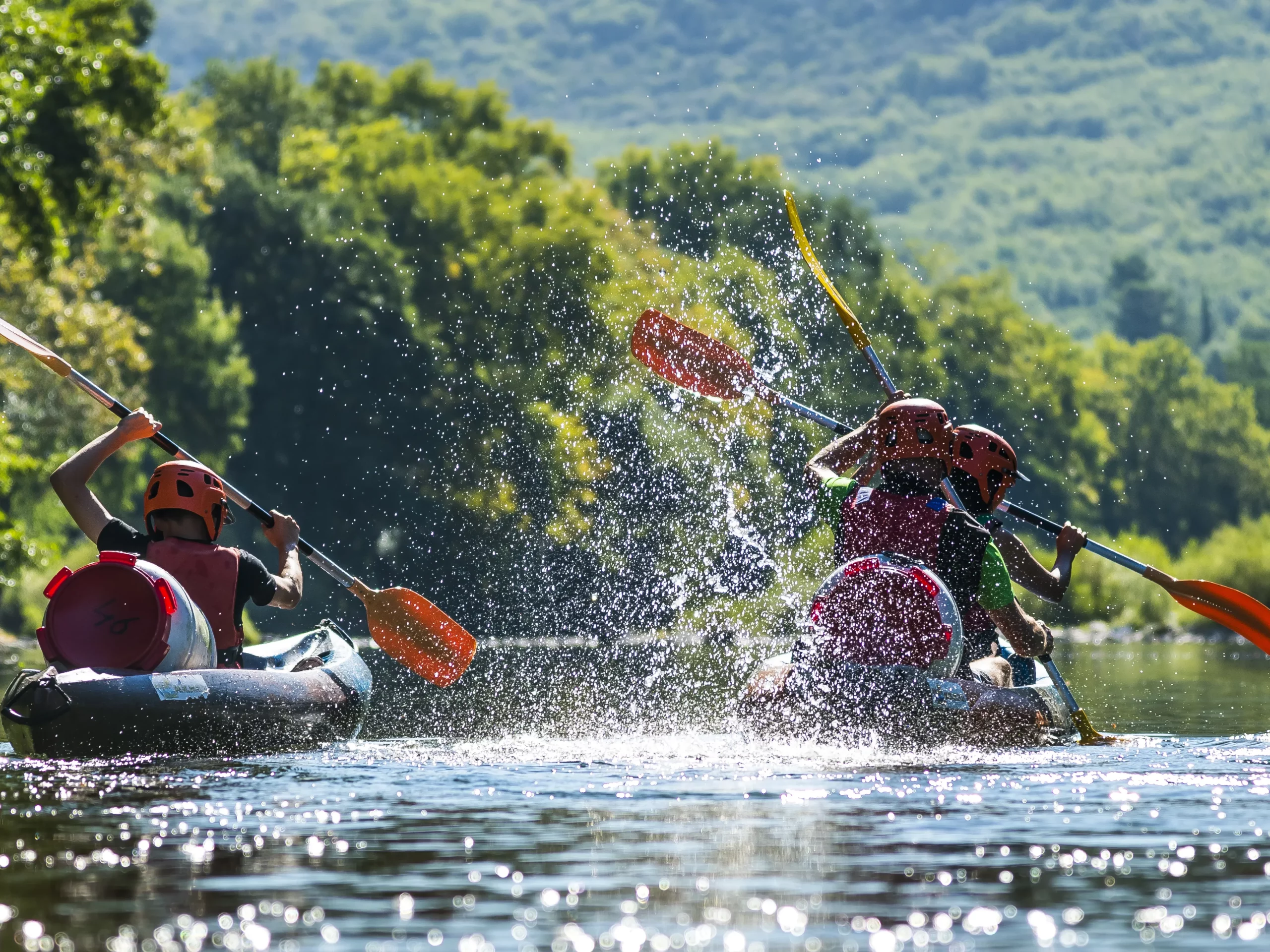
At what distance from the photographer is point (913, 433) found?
12.0 metres

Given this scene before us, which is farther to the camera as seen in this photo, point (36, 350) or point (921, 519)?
point (36, 350)

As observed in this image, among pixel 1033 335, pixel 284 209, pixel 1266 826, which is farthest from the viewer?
pixel 1033 335

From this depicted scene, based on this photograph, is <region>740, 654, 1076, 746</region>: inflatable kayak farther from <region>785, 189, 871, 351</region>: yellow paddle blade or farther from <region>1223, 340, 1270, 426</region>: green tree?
<region>1223, 340, 1270, 426</region>: green tree

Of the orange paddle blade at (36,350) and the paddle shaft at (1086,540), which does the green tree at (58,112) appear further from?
the paddle shaft at (1086,540)

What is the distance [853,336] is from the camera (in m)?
16.2

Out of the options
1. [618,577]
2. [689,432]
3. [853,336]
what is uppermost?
[853,336]

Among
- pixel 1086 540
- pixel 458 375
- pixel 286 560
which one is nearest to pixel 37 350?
pixel 286 560

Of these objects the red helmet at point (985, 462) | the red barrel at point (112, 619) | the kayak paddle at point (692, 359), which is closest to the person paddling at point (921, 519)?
the red helmet at point (985, 462)

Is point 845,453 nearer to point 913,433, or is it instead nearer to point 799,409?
point 913,433

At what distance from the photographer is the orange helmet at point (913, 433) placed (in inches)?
471

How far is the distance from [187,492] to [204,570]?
453mm

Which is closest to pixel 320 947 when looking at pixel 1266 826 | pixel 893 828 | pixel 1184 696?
pixel 893 828

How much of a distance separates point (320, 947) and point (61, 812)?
122 inches

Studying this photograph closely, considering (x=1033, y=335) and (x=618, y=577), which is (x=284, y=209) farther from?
(x=1033, y=335)
